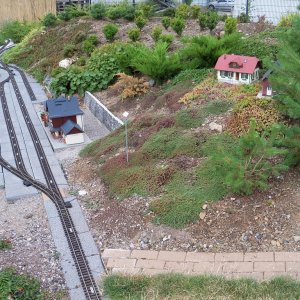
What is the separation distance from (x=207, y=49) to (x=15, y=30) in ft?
47.8

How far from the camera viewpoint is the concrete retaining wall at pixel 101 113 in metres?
12.0

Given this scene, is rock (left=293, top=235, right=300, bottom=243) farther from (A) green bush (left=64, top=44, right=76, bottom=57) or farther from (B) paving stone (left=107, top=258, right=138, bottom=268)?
(A) green bush (left=64, top=44, right=76, bottom=57)

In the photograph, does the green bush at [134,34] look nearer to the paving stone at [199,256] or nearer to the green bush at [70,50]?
the green bush at [70,50]

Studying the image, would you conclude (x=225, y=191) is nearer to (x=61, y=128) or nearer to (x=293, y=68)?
(x=293, y=68)

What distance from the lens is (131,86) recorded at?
12.8 meters

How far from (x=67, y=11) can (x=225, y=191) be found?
52.3 feet

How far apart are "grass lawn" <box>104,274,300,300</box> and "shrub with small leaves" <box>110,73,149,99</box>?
23.0ft

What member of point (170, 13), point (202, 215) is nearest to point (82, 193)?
point (202, 215)

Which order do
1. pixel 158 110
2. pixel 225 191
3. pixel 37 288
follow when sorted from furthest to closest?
pixel 158 110 → pixel 225 191 → pixel 37 288

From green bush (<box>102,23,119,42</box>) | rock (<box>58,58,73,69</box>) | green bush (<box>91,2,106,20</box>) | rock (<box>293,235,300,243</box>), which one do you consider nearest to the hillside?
rock (<box>293,235,300,243</box>)

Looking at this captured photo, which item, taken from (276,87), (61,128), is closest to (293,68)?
(276,87)

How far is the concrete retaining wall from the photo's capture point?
11974 millimetres

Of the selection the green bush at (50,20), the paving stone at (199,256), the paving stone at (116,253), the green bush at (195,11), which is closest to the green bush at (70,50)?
the green bush at (50,20)

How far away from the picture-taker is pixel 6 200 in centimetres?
905
